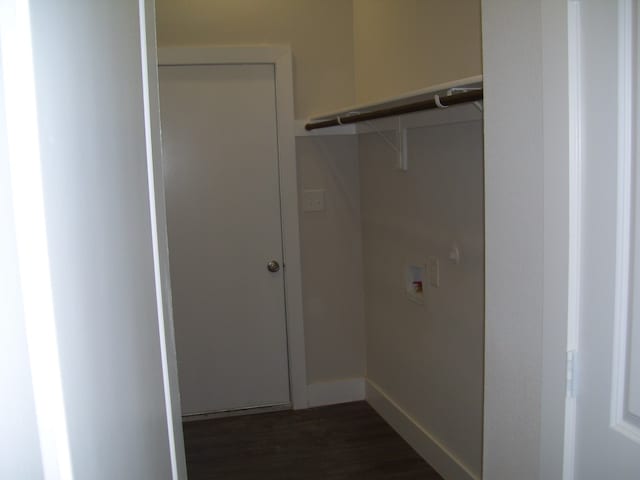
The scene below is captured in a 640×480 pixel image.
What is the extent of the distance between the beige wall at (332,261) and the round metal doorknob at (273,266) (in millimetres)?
164

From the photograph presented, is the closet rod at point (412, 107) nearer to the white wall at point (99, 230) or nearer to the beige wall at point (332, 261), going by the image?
the beige wall at point (332, 261)

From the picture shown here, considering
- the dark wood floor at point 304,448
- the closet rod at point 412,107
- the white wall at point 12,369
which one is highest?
the closet rod at point 412,107

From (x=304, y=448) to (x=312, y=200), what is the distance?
4.65 feet

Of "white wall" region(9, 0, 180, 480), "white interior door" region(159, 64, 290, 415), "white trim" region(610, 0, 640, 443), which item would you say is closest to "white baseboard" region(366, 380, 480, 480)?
"white interior door" region(159, 64, 290, 415)

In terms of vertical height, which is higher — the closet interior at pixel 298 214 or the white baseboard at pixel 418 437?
the closet interior at pixel 298 214

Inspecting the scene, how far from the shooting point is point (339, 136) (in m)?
3.53

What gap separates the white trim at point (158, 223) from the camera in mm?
A: 952

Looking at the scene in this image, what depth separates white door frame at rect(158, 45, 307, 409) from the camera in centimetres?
331

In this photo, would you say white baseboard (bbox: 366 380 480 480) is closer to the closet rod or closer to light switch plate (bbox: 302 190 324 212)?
light switch plate (bbox: 302 190 324 212)

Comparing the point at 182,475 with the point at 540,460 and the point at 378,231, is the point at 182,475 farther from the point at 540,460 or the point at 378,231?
the point at 378,231

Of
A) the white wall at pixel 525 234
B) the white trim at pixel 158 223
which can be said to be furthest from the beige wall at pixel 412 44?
the white trim at pixel 158 223

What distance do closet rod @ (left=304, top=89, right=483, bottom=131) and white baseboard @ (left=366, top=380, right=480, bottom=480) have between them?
5.06 ft

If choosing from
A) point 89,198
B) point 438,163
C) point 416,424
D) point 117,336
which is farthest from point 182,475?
point 416,424

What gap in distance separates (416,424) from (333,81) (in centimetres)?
201
